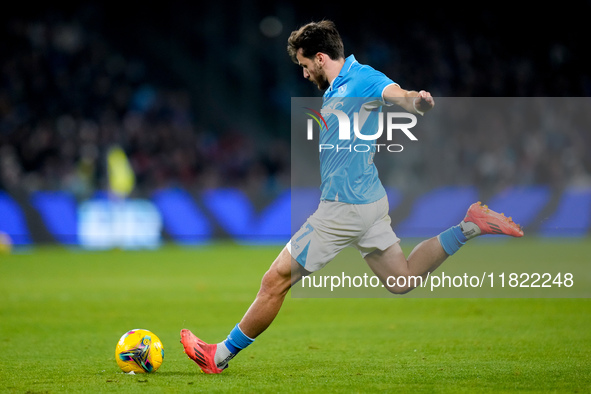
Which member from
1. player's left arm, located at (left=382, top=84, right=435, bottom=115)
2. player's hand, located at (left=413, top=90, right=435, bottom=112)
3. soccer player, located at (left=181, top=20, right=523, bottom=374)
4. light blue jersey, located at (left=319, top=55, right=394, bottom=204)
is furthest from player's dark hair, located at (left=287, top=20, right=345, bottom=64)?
player's hand, located at (left=413, top=90, right=435, bottom=112)

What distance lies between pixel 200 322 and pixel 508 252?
8143mm

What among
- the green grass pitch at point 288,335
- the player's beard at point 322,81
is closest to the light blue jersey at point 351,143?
the player's beard at point 322,81

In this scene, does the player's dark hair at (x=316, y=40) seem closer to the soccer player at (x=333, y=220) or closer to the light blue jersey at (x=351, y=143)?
the soccer player at (x=333, y=220)

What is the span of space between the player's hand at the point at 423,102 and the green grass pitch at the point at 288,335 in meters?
1.83

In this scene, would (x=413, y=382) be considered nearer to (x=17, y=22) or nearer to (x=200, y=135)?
(x=200, y=135)

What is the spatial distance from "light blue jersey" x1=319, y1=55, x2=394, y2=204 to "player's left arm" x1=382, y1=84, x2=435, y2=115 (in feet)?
0.65

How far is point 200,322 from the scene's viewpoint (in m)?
8.97

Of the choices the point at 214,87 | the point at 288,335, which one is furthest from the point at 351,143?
the point at 214,87

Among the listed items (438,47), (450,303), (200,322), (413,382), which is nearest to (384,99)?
(413,382)

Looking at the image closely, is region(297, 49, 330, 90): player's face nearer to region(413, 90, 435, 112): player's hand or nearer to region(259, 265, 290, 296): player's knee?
region(413, 90, 435, 112): player's hand

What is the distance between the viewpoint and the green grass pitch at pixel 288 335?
5.66 metres

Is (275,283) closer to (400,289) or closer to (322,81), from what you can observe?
(400,289)

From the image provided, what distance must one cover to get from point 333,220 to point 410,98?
1023 millimetres

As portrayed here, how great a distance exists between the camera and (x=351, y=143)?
5.89m
